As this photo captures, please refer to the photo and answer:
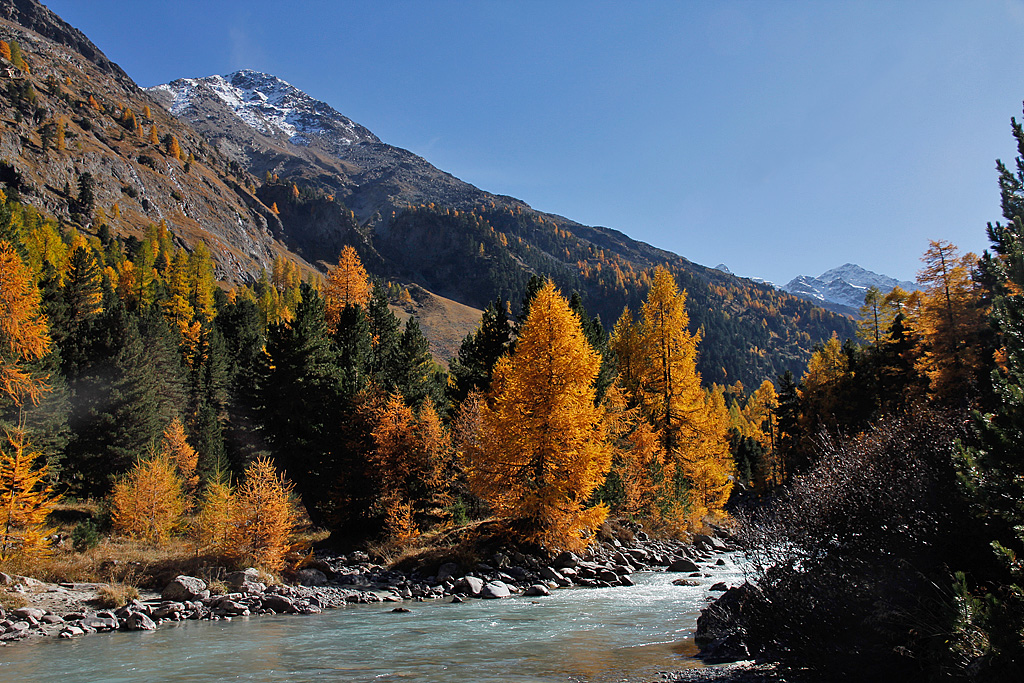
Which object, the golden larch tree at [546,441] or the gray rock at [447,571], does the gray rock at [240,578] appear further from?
the golden larch tree at [546,441]

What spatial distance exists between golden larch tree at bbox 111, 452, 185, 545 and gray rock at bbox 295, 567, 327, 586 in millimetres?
9685

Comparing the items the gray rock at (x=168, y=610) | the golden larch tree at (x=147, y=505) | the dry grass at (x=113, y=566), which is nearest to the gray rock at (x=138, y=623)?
the gray rock at (x=168, y=610)

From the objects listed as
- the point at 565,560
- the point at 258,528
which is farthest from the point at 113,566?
the point at 565,560

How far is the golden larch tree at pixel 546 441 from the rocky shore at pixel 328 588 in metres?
1.53

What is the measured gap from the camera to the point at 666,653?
1133 centimetres

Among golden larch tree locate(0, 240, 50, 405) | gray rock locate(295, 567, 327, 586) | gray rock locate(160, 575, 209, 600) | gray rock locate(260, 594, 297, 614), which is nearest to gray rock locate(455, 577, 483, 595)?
gray rock locate(295, 567, 327, 586)

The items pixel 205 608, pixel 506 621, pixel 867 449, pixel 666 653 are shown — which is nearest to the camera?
pixel 867 449

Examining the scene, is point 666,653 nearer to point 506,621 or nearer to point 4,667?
point 506,621

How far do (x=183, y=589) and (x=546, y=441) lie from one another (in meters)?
13.7

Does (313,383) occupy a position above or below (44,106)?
below

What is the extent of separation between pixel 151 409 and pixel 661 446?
105 ft

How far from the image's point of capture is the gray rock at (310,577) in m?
22.4

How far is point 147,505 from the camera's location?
27.8 metres

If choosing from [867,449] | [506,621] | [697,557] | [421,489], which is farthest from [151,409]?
[867,449]
